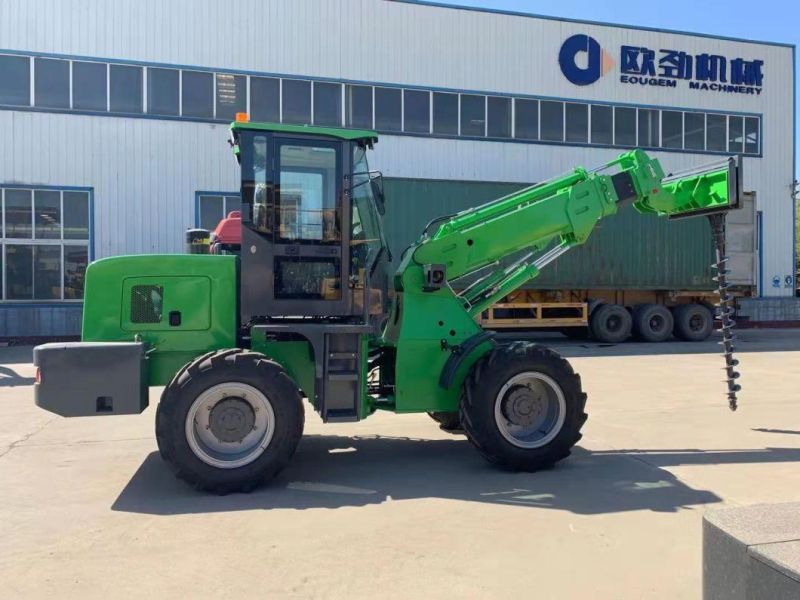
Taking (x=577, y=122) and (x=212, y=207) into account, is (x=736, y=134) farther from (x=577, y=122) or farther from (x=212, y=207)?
(x=212, y=207)

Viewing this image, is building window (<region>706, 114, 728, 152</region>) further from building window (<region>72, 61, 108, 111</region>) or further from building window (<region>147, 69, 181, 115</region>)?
building window (<region>72, 61, 108, 111</region>)

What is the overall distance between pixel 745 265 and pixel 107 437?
19.9 metres

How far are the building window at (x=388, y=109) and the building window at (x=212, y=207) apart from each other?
507 cm

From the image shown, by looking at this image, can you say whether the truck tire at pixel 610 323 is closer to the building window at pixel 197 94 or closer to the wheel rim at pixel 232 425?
the building window at pixel 197 94

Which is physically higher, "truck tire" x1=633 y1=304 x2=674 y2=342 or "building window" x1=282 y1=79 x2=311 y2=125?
"building window" x1=282 y1=79 x2=311 y2=125

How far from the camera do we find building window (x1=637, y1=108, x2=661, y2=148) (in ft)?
76.6

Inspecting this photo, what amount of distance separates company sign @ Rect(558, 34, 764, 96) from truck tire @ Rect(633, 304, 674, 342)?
8.27 m

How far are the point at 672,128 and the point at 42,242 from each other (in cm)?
2098

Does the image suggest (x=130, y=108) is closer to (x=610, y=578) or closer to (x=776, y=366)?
(x=776, y=366)

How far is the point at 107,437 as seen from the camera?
7609mm

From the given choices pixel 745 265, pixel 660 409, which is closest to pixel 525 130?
pixel 745 265

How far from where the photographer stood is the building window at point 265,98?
784 inches

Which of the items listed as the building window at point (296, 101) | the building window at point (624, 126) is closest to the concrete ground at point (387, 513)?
the building window at point (296, 101)

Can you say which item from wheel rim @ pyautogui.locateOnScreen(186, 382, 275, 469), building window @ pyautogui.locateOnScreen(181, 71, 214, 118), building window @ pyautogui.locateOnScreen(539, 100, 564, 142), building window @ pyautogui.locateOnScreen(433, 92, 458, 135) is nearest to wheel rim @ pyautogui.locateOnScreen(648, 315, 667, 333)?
building window @ pyautogui.locateOnScreen(539, 100, 564, 142)
